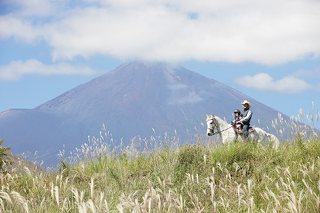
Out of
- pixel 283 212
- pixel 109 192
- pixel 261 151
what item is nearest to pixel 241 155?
pixel 261 151

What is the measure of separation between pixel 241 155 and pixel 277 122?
272 cm

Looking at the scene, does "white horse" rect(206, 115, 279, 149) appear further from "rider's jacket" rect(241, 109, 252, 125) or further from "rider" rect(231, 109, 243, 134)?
"rider's jacket" rect(241, 109, 252, 125)

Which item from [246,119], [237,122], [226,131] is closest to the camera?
[246,119]

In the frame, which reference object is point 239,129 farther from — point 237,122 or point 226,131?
point 226,131

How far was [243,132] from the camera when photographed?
1820cm

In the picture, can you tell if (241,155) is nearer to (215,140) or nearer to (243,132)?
(215,140)

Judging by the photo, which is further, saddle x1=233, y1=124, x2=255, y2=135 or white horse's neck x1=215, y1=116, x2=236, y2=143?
white horse's neck x1=215, y1=116, x2=236, y2=143

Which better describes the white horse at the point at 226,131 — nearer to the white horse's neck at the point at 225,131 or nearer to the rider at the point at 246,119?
the white horse's neck at the point at 225,131

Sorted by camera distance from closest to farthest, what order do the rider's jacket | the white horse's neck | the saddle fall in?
the rider's jacket < the saddle < the white horse's neck

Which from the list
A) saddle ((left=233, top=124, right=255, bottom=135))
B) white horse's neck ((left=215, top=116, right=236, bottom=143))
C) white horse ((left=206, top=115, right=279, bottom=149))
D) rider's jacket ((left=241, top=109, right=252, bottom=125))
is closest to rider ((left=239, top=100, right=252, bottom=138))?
rider's jacket ((left=241, top=109, right=252, bottom=125))

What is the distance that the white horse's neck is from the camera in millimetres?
19022

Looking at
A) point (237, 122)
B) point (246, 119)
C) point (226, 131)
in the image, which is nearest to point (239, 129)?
point (237, 122)

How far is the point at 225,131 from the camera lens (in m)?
19.5

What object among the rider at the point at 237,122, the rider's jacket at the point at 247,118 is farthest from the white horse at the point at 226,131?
the rider's jacket at the point at 247,118
